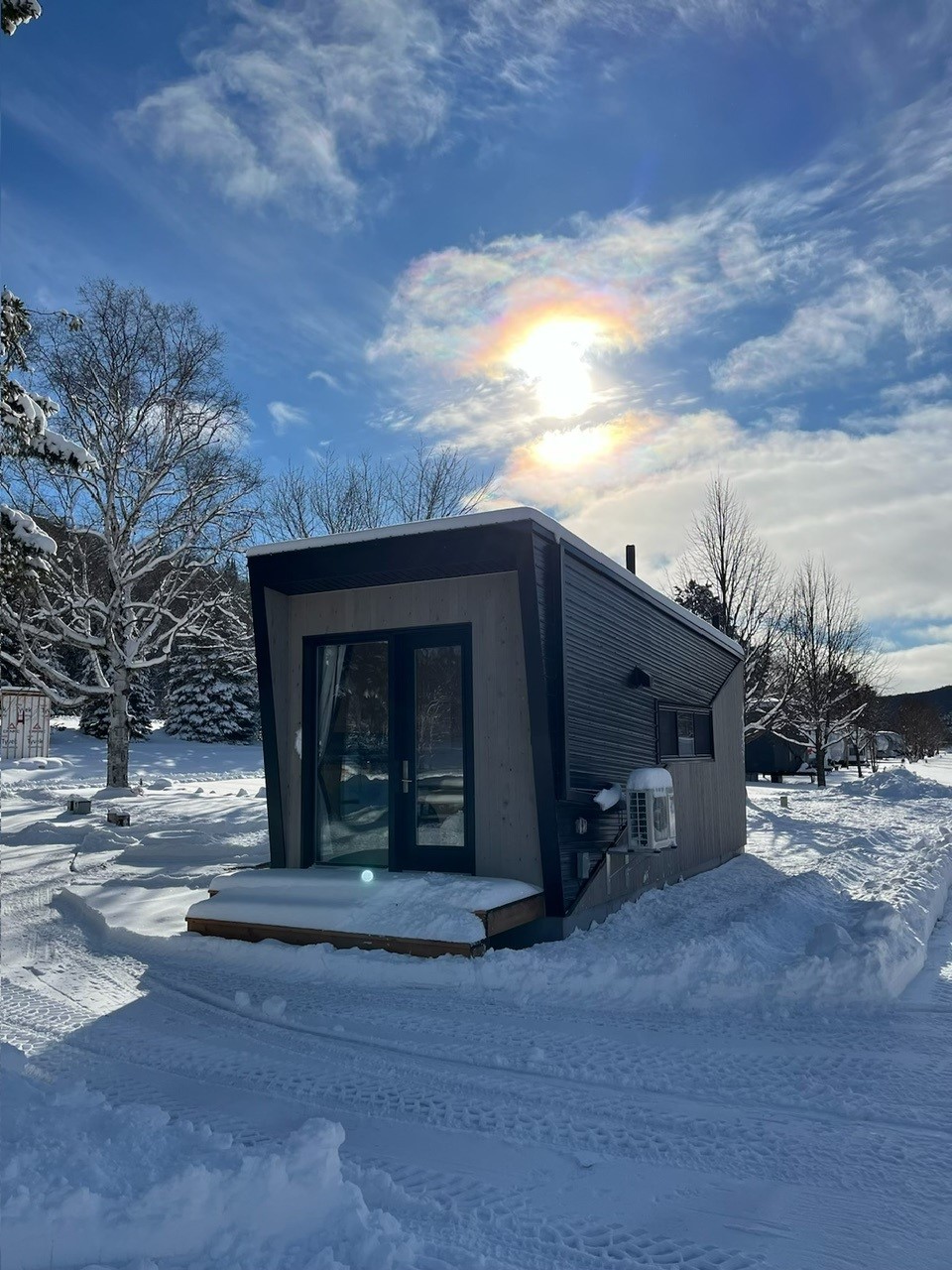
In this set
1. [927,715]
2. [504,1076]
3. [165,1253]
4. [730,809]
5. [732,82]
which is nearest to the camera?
[165,1253]

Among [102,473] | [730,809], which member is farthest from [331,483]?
[730,809]

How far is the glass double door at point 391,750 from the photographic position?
633cm

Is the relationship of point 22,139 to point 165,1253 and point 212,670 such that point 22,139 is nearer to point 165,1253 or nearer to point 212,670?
point 165,1253

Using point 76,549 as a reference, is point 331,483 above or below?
above

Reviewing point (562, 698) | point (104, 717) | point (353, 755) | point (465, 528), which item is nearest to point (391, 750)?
point (353, 755)

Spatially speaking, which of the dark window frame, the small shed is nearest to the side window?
the dark window frame

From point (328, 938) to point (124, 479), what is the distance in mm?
12458

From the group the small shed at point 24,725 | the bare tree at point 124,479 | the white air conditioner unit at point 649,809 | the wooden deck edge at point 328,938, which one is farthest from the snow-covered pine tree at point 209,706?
the wooden deck edge at point 328,938

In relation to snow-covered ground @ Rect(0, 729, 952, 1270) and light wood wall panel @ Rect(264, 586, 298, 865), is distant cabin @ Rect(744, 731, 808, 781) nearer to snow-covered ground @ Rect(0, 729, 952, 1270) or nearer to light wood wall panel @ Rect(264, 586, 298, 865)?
snow-covered ground @ Rect(0, 729, 952, 1270)

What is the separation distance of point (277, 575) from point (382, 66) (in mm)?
4368

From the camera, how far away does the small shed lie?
24.1 m

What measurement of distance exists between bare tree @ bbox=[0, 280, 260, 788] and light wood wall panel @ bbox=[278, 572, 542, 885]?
32.2 ft

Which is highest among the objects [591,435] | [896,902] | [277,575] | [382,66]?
[382,66]

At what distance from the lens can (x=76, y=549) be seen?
15.8 meters
